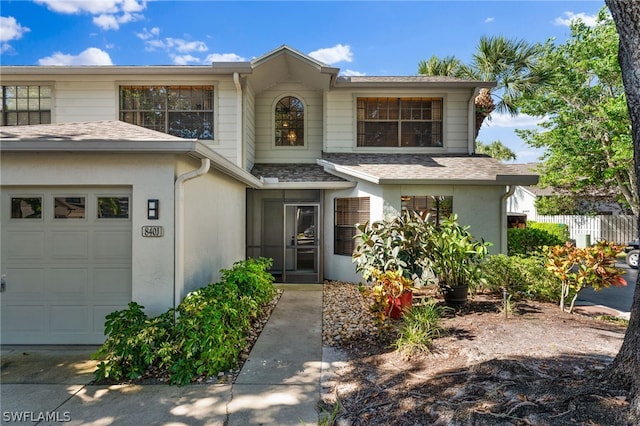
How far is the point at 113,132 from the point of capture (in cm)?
499

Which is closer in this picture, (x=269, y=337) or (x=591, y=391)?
(x=591, y=391)

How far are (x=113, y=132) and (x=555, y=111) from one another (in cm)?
1559

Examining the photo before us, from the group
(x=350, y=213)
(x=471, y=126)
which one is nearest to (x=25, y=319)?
(x=350, y=213)

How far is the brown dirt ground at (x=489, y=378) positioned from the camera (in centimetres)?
282

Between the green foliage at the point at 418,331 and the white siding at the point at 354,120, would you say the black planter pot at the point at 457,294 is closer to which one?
the green foliage at the point at 418,331

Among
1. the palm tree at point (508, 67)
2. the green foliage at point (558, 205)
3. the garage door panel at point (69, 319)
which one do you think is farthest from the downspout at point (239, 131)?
the green foliage at point (558, 205)

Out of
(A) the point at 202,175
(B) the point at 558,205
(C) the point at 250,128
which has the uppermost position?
(C) the point at 250,128

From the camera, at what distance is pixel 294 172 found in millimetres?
10125

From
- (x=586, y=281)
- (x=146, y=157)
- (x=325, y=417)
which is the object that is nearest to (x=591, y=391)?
(x=325, y=417)

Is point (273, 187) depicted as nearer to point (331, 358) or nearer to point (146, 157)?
point (146, 157)

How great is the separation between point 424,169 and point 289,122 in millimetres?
4524

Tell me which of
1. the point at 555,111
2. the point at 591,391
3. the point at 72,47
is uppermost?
the point at 72,47

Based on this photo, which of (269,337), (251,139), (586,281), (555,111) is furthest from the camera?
(555,111)

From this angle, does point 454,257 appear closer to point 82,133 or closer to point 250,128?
point 82,133
